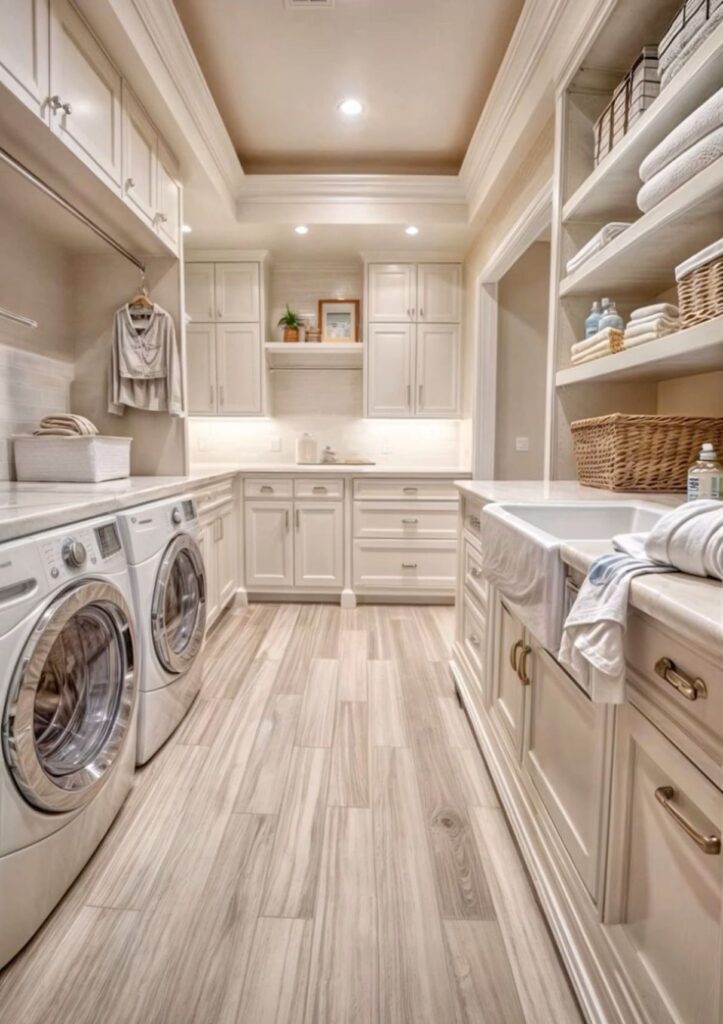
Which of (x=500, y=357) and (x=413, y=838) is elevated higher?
(x=500, y=357)

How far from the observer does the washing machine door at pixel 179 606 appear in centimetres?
180

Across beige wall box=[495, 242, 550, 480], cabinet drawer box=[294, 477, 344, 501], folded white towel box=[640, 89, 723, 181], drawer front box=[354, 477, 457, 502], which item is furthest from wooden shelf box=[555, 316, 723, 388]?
cabinet drawer box=[294, 477, 344, 501]

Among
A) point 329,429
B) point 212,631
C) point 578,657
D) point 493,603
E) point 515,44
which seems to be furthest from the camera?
point 329,429

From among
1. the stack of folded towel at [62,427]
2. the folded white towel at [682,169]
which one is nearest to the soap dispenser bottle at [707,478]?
the folded white towel at [682,169]

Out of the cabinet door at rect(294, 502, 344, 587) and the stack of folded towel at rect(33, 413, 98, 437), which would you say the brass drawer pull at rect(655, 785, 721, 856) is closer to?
the stack of folded towel at rect(33, 413, 98, 437)

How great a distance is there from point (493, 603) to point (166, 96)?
94.1 inches

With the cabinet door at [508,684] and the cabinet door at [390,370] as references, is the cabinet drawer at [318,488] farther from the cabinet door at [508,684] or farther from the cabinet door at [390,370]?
the cabinet door at [508,684]

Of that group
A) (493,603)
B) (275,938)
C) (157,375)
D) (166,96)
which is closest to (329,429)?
(157,375)

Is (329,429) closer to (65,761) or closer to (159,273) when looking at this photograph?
(159,273)

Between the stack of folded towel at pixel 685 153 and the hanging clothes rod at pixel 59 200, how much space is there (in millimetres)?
1888

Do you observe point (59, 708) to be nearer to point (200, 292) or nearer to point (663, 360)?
point (663, 360)

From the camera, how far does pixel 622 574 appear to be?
78 cm

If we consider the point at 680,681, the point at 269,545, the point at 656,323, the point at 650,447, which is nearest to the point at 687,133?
the point at 656,323

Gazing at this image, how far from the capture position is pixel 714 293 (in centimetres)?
122
